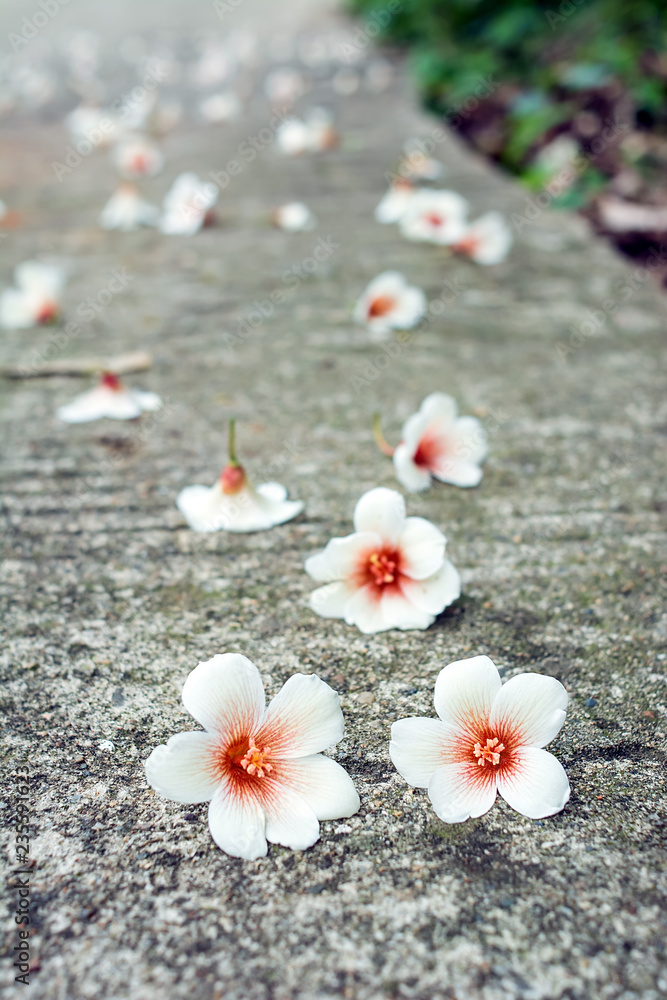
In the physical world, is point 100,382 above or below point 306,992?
below

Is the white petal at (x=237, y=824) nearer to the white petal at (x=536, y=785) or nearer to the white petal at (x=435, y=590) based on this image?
the white petal at (x=536, y=785)

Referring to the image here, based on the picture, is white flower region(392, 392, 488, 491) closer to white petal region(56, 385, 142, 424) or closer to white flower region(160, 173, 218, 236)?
white petal region(56, 385, 142, 424)

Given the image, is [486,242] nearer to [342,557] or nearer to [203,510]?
[203,510]

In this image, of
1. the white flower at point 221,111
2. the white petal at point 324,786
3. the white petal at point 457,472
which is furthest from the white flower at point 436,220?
the white flower at point 221,111

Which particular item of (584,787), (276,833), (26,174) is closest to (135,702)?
(276,833)

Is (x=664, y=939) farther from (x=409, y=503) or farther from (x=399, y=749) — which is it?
(x=409, y=503)

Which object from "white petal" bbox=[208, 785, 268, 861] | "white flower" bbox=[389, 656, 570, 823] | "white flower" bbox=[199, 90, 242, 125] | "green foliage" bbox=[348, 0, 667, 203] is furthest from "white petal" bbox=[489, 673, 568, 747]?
"white flower" bbox=[199, 90, 242, 125]
